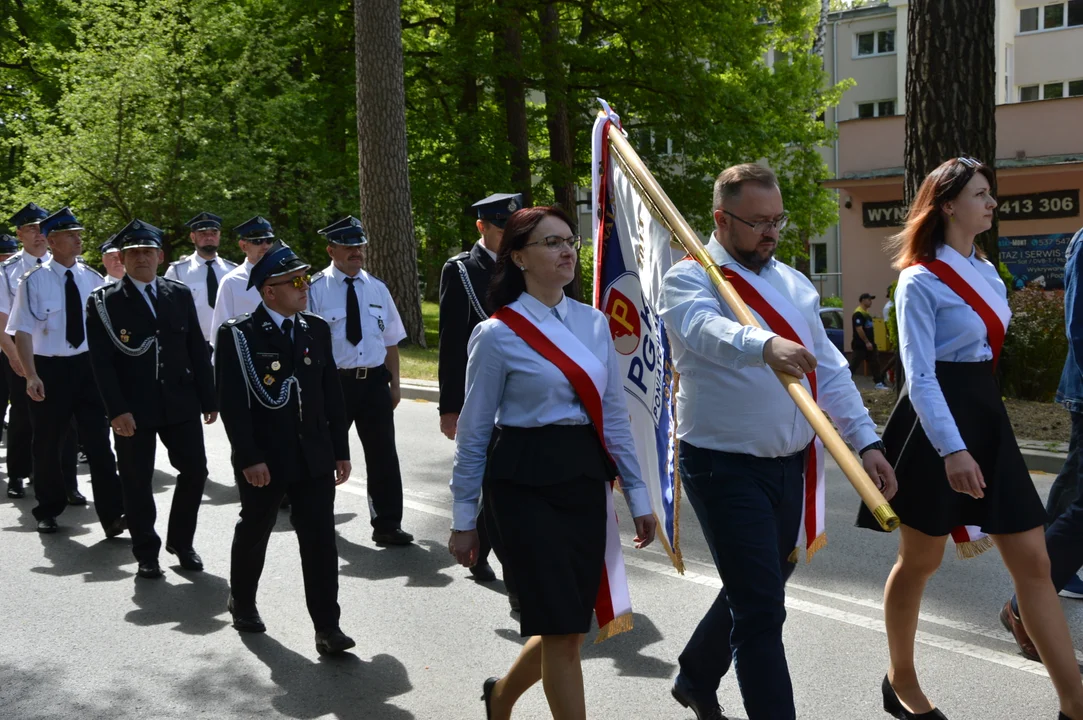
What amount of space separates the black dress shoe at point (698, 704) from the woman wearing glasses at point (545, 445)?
61 centimetres

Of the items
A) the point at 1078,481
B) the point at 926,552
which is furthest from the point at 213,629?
the point at 1078,481

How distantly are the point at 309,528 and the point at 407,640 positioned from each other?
2.28 ft

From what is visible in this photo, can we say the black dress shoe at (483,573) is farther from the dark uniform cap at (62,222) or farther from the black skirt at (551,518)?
the dark uniform cap at (62,222)

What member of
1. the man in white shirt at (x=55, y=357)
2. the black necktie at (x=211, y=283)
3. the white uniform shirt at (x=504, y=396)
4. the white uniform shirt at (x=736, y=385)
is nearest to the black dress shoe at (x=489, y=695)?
the white uniform shirt at (x=504, y=396)

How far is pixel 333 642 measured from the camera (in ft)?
17.6

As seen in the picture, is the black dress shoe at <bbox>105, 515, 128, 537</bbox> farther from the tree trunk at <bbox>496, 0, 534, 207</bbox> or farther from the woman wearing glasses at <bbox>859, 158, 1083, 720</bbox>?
the tree trunk at <bbox>496, 0, 534, 207</bbox>

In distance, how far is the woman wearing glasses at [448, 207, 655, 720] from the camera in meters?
3.74

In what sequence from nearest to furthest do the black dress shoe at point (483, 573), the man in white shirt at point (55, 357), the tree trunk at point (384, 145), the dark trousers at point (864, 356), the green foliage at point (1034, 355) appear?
1. the black dress shoe at point (483, 573)
2. the man in white shirt at point (55, 357)
3. the green foliage at point (1034, 355)
4. the tree trunk at point (384, 145)
5. the dark trousers at point (864, 356)

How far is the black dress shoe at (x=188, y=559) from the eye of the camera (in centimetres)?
704

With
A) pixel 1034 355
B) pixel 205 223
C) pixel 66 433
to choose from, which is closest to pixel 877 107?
pixel 1034 355

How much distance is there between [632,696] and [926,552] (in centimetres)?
127

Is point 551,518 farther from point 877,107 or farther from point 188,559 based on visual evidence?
point 877,107

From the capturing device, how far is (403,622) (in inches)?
232

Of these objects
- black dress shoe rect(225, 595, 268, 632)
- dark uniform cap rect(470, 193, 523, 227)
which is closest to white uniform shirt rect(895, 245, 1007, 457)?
dark uniform cap rect(470, 193, 523, 227)
